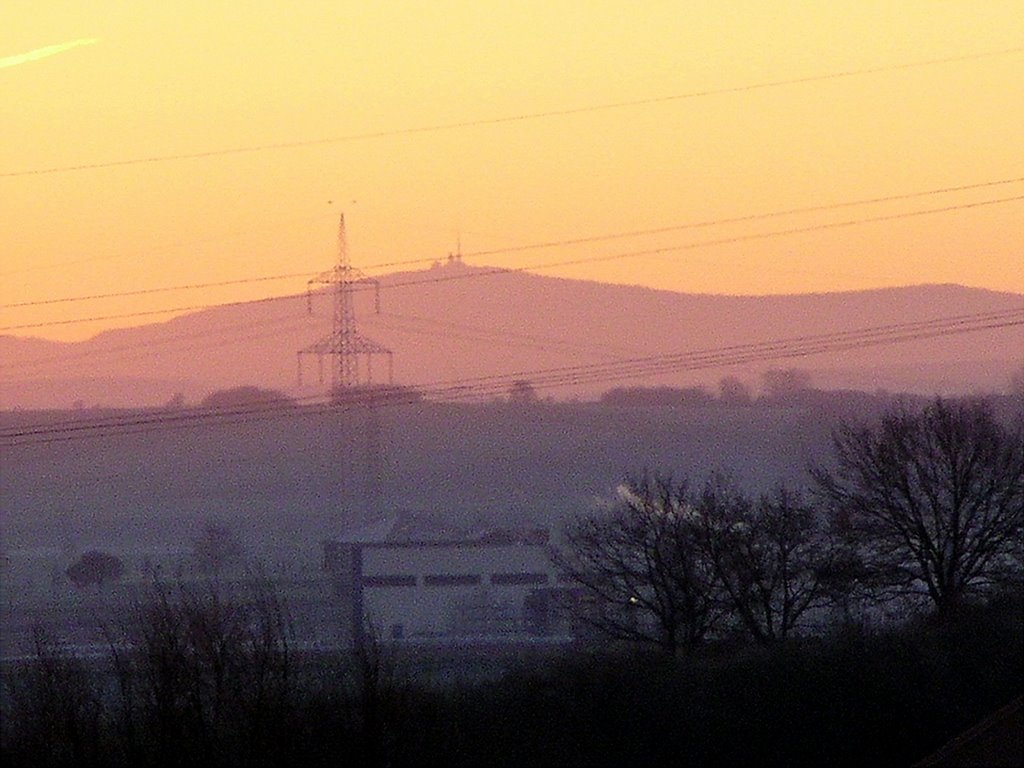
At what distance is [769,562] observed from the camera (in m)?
29.6

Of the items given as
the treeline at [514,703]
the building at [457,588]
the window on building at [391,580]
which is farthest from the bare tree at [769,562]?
the window on building at [391,580]

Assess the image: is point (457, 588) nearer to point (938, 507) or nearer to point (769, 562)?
point (769, 562)

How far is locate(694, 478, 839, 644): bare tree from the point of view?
90.4 feet

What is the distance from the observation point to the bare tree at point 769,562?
27.5 meters

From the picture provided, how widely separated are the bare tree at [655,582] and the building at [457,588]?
520 cm

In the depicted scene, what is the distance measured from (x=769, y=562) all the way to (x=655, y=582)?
2372mm

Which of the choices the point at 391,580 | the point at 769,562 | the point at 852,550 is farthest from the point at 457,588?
the point at 852,550

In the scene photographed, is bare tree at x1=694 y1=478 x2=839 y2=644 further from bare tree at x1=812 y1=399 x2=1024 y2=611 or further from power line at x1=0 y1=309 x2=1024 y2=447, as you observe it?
power line at x1=0 y1=309 x2=1024 y2=447

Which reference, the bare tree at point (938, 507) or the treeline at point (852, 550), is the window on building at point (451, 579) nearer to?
the treeline at point (852, 550)

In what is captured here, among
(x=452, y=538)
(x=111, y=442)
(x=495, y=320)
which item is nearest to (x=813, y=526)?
(x=452, y=538)

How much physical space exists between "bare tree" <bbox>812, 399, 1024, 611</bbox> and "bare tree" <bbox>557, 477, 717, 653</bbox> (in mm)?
2525

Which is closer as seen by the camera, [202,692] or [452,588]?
[202,692]

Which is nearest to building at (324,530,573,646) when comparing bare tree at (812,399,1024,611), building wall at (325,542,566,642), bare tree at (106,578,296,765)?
building wall at (325,542,566,642)

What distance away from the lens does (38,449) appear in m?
80.9
